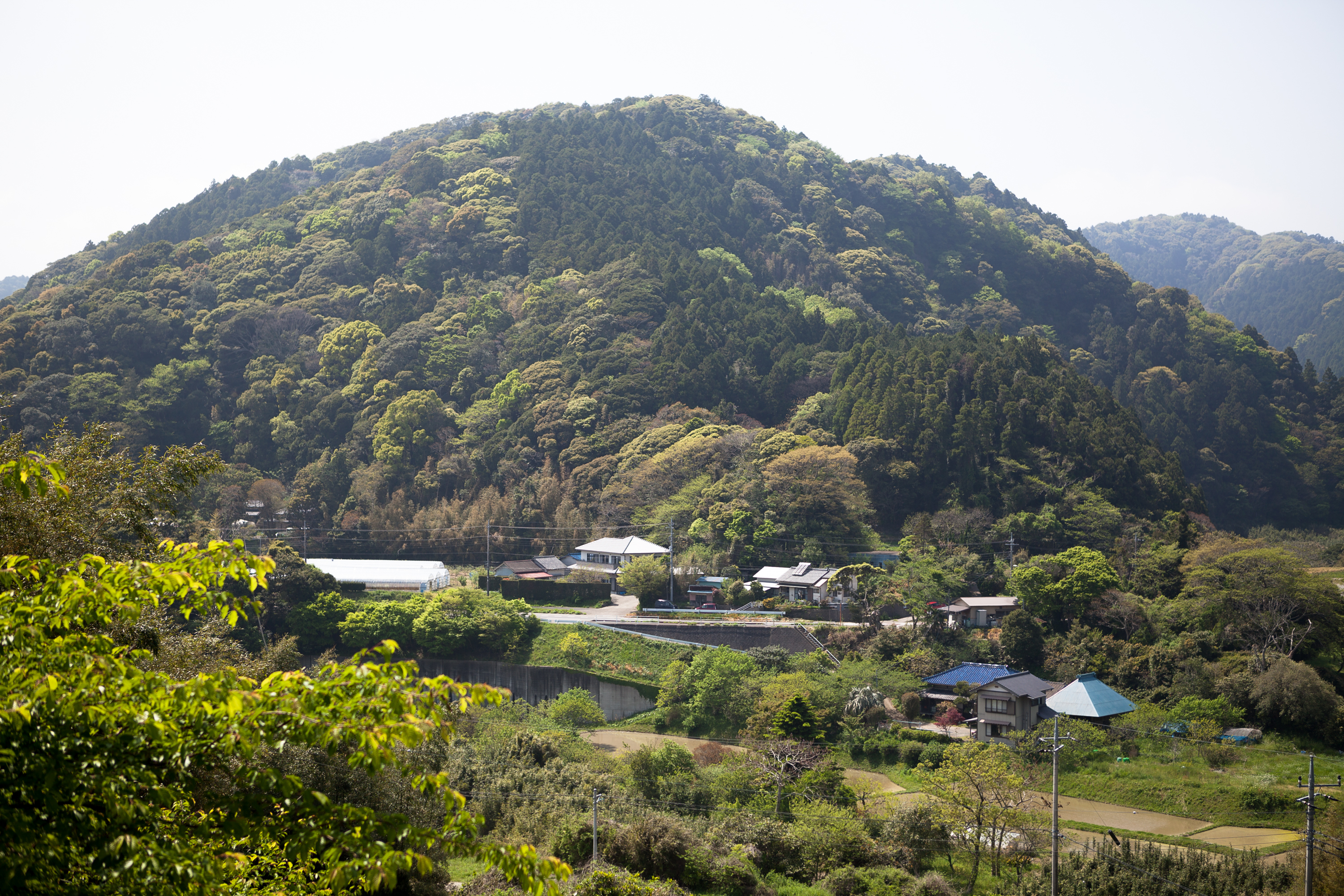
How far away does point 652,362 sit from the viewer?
50.5 metres

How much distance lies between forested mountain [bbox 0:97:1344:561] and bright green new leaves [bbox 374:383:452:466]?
216mm

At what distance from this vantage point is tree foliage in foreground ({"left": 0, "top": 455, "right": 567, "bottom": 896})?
4.20m

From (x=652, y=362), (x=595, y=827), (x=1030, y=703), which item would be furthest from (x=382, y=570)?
(x=1030, y=703)

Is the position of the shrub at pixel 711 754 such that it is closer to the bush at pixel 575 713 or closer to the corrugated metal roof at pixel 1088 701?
the bush at pixel 575 713

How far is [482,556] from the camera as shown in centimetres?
4347

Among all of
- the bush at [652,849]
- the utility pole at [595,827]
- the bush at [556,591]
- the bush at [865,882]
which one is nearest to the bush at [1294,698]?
the bush at [865,882]

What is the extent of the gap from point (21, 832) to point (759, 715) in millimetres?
22812

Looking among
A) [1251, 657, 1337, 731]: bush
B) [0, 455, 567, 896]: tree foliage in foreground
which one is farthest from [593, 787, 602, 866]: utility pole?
[1251, 657, 1337, 731]: bush

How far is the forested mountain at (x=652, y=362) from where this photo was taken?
1585 inches

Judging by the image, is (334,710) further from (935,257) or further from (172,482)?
(935,257)

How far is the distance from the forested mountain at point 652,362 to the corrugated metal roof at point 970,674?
30.1 feet

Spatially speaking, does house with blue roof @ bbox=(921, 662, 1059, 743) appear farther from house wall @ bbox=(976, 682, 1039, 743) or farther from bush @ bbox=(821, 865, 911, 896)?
bush @ bbox=(821, 865, 911, 896)

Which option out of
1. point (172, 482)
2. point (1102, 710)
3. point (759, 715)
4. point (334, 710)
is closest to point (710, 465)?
point (759, 715)

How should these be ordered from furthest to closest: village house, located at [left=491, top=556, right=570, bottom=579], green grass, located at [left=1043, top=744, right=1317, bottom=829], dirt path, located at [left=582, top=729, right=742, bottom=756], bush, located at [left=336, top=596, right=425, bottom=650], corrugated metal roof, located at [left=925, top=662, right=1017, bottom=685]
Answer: village house, located at [left=491, top=556, right=570, bottom=579] < bush, located at [left=336, top=596, right=425, bottom=650] < corrugated metal roof, located at [left=925, top=662, right=1017, bottom=685] < dirt path, located at [left=582, top=729, right=742, bottom=756] < green grass, located at [left=1043, top=744, right=1317, bottom=829]
